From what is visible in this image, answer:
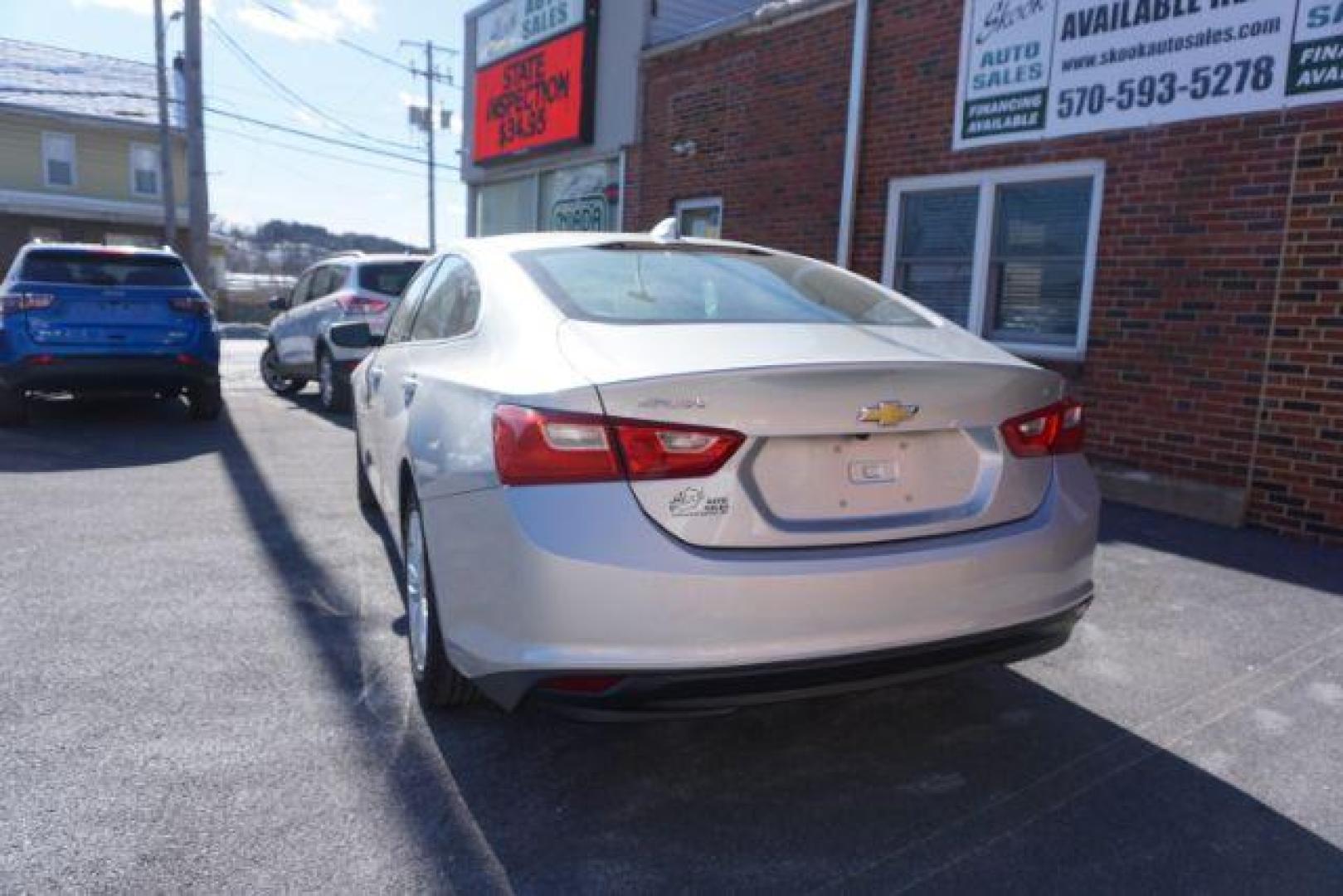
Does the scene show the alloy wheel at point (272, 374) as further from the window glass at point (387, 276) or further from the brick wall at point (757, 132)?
the brick wall at point (757, 132)

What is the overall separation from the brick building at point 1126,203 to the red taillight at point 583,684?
5.12 m

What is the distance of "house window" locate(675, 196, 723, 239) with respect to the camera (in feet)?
34.3

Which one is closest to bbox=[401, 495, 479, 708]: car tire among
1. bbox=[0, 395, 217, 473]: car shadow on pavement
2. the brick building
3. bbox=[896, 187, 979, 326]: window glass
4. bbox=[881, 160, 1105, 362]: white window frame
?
bbox=[0, 395, 217, 473]: car shadow on pavement

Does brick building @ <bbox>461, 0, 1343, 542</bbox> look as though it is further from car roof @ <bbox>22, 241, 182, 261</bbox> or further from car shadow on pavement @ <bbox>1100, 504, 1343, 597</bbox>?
car roof @ <bbox>22, 241, 182, 261</bbox>

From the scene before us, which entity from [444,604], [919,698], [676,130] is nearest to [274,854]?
[444,604]

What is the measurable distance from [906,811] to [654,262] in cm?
189

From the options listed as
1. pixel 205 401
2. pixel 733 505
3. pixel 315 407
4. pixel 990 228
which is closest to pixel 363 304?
pixel 315 407

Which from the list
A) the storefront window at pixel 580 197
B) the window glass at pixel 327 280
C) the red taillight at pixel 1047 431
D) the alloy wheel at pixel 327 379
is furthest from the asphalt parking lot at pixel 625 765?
the storefront window at pixel 580 197

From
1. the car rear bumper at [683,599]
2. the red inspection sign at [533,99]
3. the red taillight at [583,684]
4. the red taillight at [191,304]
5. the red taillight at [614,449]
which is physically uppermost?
the red inspection sign at [533,99]

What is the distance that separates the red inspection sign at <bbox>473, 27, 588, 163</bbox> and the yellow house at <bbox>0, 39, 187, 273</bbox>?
21305 millimetres

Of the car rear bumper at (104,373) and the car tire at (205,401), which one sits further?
the car tire at (205,401)

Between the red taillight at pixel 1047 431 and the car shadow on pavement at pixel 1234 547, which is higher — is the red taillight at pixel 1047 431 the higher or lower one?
the higher one

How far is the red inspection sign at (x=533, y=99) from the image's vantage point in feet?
40.8

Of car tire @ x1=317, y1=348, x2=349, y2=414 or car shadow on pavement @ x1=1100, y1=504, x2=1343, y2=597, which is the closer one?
car shadow on pavement @ x1=1100, y1=504, x2=1343, y2=597
